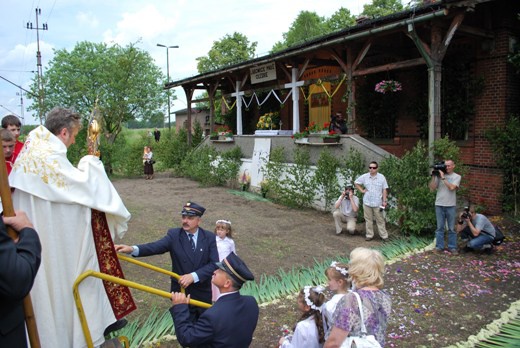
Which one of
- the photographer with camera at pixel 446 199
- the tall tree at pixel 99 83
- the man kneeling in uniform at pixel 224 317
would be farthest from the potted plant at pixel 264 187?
the tall tree at pixel 99 83

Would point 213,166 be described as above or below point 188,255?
above

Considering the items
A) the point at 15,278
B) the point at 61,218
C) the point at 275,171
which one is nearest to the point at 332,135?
the point at 275,171

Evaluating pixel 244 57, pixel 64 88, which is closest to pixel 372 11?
pixel 244 57

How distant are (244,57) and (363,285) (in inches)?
1822

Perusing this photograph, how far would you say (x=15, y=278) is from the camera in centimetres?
158

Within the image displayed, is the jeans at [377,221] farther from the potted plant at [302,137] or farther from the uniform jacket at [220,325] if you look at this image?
the uniform jacket at [220,325]

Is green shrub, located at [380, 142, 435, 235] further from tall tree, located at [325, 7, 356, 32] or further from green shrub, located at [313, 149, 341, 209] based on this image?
tall tree, located at [325, 7, 356, 32]

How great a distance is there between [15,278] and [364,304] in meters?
1.88

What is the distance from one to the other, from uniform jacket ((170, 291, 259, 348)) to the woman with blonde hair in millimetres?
532

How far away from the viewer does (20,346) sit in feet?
5.95

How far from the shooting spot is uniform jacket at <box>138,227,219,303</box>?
3.34 m

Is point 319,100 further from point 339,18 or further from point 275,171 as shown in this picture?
point 339,18

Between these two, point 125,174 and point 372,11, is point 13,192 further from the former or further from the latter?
point 372,11

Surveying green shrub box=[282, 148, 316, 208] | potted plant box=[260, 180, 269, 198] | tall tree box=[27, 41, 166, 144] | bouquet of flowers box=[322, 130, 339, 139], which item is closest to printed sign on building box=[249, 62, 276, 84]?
green shrub box=[282, 148, 316, 208]
